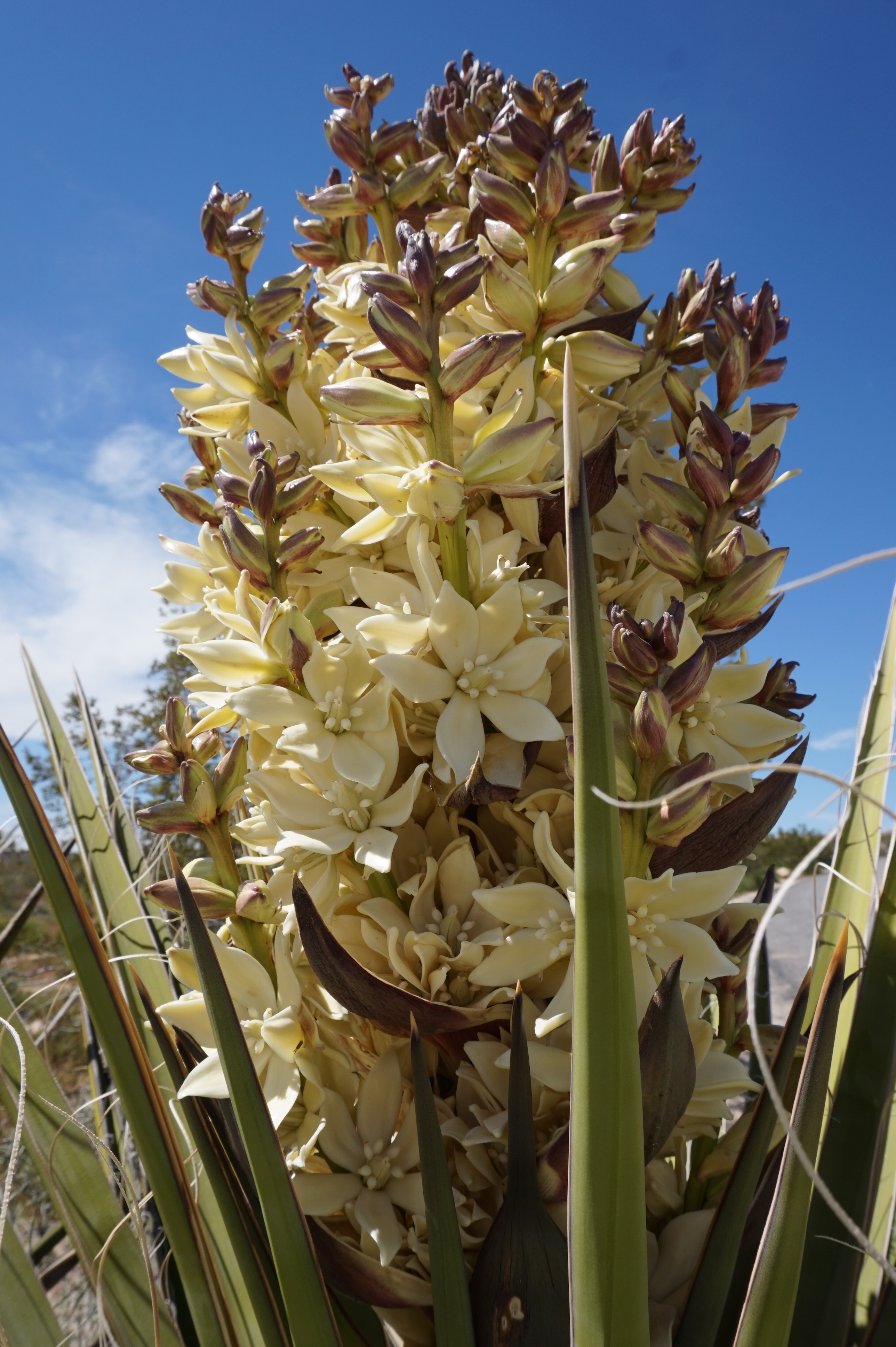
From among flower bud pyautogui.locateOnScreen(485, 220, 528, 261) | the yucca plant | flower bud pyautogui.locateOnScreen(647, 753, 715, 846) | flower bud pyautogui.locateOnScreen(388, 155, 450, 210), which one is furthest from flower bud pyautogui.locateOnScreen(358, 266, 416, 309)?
flower bud pyautogui.locateOnScreen(647, 753, 715, 846)

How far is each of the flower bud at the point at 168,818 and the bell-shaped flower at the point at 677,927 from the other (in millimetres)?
268

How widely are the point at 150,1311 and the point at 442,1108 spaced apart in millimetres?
288

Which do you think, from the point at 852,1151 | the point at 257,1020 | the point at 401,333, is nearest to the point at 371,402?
the point at 401,333

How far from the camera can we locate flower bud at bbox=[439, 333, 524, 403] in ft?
1.65

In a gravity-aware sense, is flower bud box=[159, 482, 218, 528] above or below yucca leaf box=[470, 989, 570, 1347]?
above

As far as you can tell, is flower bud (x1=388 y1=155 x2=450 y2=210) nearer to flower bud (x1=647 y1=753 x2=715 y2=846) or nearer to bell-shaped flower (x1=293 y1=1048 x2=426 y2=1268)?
flower bud (x1=647 y1=753 x2=715 y2=846)

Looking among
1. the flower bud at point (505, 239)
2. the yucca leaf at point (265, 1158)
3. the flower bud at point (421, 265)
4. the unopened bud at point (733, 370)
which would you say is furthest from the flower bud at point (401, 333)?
the yucca leaf at point (265, 1158)

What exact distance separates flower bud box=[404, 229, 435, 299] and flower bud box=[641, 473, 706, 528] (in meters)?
0.17

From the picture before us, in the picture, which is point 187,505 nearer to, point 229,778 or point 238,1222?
point 229,778

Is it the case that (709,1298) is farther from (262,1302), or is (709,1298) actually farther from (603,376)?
(603,376)

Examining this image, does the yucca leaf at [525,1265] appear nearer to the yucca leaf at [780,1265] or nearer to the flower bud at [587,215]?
the yucca leaf at [780,1265]

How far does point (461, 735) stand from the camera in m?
0.51

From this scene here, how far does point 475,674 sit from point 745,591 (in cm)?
16

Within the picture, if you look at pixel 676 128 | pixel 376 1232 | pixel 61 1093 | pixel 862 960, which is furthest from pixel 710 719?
pixel 61 1093
